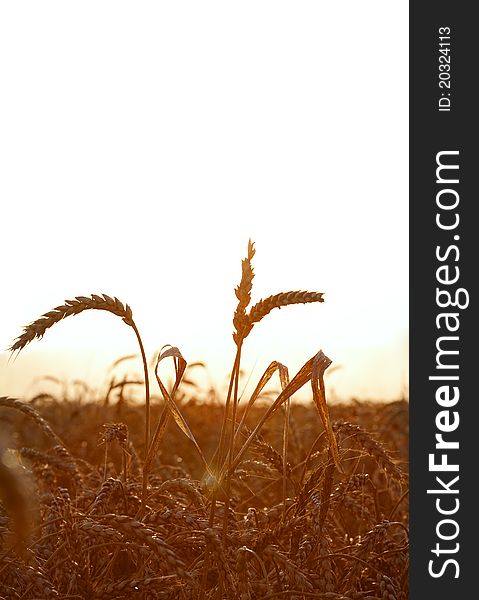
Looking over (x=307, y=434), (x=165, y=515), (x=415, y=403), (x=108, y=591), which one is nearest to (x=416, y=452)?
(x=415, y=403)

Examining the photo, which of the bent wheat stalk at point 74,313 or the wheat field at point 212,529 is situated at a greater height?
the bent wheat stalk at point 74,313

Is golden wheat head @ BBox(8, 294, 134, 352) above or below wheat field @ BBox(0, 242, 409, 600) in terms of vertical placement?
above

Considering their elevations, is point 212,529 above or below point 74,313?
below

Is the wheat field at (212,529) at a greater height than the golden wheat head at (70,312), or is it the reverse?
the golden wheat head at (70,312)

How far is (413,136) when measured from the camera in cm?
373

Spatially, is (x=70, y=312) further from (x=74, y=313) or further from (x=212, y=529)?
(x=212, y=529)

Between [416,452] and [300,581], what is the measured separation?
3.87 feet

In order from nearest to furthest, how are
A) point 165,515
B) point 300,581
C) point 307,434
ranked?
point 300,581 → point 165,515 → point 307,434

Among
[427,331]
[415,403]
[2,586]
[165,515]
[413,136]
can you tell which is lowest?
[2,586]

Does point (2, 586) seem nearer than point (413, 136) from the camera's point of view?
Yes

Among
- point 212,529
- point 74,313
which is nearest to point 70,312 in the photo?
point 74,313

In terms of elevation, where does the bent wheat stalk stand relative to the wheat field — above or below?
above

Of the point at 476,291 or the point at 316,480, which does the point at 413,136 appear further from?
the point at 316,480

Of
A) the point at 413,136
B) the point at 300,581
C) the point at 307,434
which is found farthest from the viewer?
the point at 307,434
